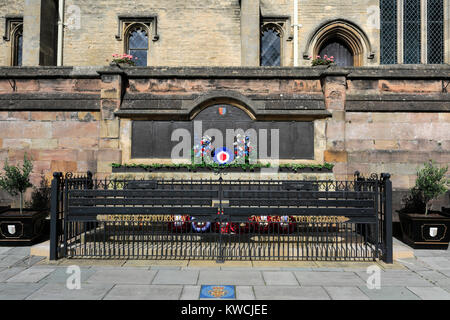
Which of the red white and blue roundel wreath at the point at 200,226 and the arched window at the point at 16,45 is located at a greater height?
the arched window at the point at 16,45

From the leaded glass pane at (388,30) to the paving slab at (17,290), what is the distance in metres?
18.4

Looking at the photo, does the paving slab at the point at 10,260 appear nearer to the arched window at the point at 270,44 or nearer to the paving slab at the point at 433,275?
the paving slab at the point at 433,275

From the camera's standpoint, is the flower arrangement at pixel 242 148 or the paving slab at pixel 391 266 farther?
the flower arrangement at pixel 242 148

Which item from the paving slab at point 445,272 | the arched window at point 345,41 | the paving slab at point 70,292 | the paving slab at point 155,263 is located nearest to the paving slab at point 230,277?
the paving slab at point 155,263

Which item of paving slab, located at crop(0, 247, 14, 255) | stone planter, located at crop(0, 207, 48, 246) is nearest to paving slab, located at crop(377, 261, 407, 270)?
stone planter, located at crop(0, 207, 48, 246)

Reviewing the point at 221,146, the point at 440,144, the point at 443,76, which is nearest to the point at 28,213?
the point at 221,146

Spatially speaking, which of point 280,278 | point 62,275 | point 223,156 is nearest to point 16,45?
point 223,156

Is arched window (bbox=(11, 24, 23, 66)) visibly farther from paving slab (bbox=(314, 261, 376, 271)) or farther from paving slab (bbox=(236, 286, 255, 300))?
paving slab (bbox=(314, 261, 376, 271))

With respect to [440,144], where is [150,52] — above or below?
above

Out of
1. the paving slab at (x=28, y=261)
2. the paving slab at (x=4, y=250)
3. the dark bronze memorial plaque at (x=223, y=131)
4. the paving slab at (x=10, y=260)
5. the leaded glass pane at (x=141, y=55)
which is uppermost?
the leaded glass pane at (x=141, y=55)

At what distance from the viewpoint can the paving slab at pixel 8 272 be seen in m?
5.75

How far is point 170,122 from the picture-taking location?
1041 cm

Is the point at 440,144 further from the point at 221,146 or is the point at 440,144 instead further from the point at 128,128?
the point at 128,128

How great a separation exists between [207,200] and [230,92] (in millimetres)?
4416
